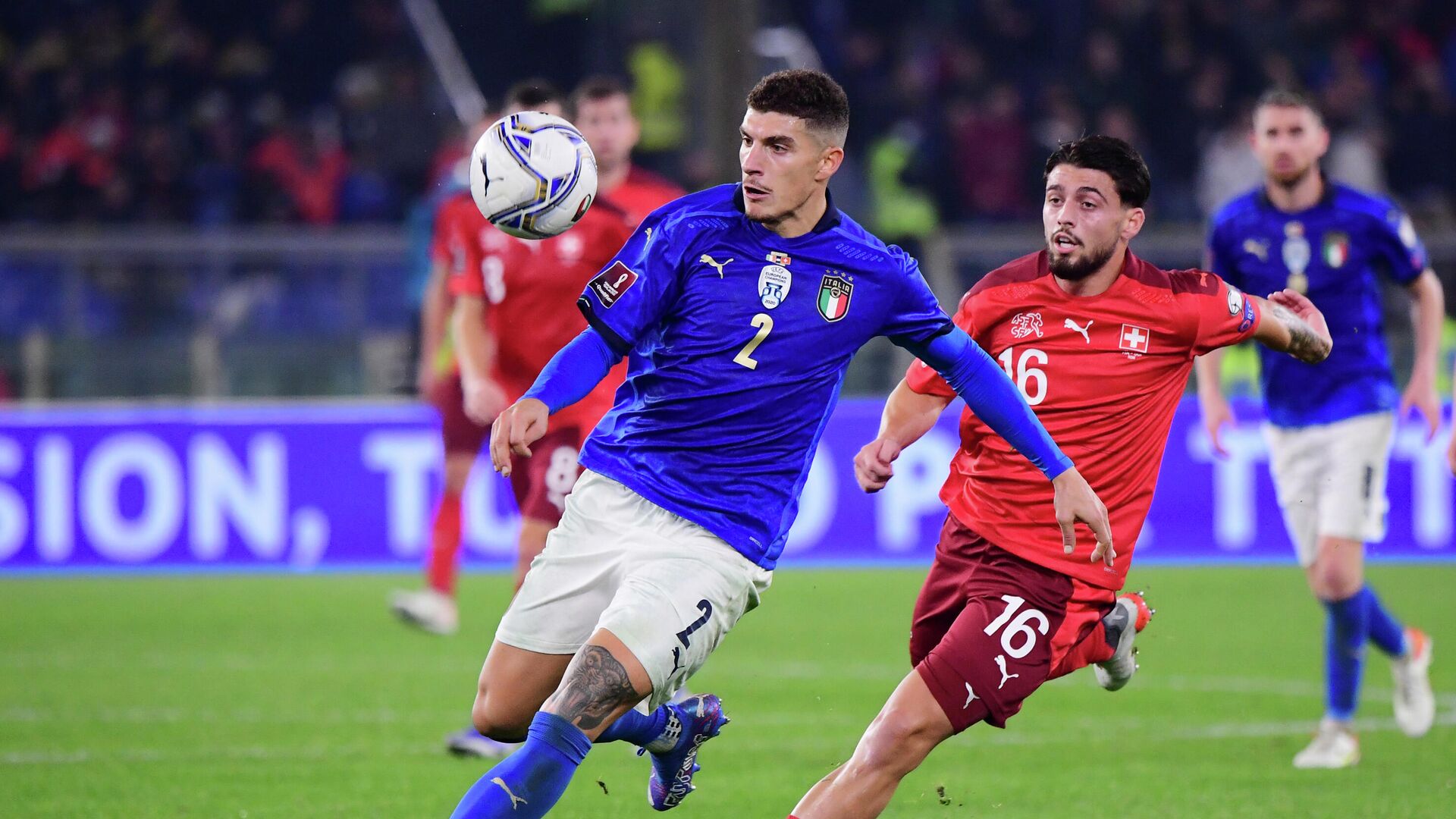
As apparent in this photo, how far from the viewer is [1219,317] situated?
16.8 feet

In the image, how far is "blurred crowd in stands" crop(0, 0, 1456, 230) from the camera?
56.3 ft

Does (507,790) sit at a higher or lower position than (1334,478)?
lower

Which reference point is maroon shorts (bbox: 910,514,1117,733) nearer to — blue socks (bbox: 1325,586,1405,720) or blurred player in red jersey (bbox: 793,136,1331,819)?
blurred player in red jersey (bbox: 793,136,1331,819)

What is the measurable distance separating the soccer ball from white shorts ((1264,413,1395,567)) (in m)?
3.45

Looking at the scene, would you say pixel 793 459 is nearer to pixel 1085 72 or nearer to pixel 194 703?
pixel 194 703

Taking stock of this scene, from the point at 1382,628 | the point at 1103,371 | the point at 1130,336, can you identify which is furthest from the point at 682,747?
the point at 1382,628

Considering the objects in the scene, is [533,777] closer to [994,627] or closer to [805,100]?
[994,627]

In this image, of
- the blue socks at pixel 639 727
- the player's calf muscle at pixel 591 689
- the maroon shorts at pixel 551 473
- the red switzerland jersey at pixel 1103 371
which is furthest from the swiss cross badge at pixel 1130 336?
the maroon shorts at pixel 551 473

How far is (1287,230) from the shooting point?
711cm

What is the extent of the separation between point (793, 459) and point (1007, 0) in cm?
1526

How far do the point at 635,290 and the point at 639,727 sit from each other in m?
1.25

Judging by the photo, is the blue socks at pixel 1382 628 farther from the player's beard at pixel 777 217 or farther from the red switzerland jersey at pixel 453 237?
the red switzerland jersey at pixel 453 237

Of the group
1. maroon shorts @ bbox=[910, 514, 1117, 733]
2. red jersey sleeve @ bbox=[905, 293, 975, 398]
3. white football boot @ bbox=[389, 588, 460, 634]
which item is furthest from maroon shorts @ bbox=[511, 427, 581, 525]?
white football boot @ bbox=[389, 588, 460, 634]

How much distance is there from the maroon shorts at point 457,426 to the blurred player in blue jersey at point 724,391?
4369 mm
